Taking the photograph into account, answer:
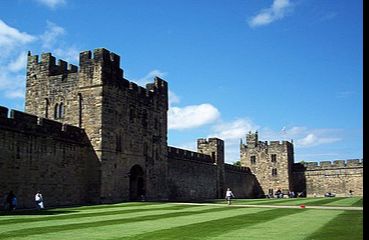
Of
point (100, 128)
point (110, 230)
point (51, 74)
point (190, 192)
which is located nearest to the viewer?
point (110, 230)

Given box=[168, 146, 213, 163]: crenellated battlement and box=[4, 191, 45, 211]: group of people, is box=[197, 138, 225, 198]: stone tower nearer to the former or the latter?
box=[168, 146, 213, 163]: crenellated battlement

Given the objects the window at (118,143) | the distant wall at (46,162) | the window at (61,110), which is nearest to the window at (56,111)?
the window at (61,110)

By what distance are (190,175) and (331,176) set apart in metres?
28.4

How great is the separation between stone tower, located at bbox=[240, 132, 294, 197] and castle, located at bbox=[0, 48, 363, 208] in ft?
78.3

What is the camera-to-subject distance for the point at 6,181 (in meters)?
21.5

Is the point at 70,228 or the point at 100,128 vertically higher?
the point at 100,128

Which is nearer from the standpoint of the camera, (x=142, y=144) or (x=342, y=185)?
(x=142, y=144)

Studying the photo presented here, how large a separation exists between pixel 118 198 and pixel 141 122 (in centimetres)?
666

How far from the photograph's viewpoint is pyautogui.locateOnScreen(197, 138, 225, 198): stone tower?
167ft

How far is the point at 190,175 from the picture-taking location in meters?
44.3

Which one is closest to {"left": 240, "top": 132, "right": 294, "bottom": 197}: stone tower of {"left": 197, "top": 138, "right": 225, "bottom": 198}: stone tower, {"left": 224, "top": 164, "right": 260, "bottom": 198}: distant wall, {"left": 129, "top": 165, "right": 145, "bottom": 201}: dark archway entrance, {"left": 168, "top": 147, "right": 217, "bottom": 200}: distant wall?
{"left": 224, "top": 164, "right": 260, "bottom": 198}: distant wall

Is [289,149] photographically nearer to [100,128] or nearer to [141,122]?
[141,122]

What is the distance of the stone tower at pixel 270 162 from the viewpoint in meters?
64.1
